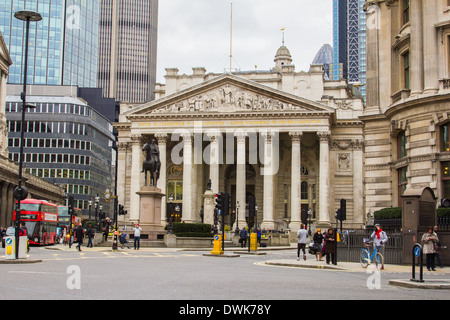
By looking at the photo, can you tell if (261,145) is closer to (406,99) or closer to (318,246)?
(318,246)

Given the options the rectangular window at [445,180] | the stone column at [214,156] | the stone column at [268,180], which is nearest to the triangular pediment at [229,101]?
the stone column at [214,156]

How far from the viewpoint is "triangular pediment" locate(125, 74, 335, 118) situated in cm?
7956

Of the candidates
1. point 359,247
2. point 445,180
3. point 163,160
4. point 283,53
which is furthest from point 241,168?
point 445,180

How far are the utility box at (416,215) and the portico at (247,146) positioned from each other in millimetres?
47679

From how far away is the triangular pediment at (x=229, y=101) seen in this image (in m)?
79.6

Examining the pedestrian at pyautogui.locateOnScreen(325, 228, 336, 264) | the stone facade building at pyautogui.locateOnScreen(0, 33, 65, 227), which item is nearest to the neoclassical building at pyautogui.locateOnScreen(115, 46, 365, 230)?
the stone facade building at pyautogui.locateOnScreen(0, 33, 65, 227)

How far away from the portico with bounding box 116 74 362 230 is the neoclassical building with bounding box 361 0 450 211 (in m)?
42.1

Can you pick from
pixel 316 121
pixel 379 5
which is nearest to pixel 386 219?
pixel 379 5

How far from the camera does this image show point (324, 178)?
7850 centimetres

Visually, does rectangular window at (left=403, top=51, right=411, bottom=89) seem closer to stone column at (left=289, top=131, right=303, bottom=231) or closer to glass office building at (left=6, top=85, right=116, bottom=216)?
stone column at (left=289, top=131, right=303, bottom=231)

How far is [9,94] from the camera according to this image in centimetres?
12738

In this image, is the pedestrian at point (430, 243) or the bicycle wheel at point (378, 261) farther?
the bicycle wheel at point (378, 261)

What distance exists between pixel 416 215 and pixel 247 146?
2283 inches

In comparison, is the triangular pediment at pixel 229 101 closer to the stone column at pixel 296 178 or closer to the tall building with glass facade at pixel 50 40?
the stone column at pixel 296 178
